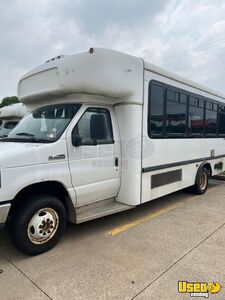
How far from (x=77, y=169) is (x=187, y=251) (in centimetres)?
206

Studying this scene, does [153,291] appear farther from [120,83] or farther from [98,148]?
[120,83]

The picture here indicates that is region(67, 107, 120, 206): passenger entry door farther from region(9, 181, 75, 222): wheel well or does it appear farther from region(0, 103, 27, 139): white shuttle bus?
region(0, 103, 27, 139): white shuttle bus

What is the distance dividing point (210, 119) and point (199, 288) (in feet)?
17.3

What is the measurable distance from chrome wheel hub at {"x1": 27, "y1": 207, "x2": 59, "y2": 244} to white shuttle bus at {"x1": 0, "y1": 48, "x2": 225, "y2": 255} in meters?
0.01

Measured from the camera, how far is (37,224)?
3387mm

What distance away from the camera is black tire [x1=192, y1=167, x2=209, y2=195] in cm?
654

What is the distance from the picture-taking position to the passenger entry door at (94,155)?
3789 millimetres

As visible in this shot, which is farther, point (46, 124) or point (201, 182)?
point (201, 182)

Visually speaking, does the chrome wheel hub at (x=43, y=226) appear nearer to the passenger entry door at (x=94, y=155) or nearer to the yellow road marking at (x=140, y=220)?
the passenger entry door at (x=94, y=155)

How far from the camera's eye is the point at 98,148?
4.11 m

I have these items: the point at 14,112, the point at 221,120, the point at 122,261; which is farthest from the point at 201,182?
the point at 14,112

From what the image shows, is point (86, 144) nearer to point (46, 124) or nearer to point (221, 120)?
point (46, 124)

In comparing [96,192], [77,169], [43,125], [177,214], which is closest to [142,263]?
[96,192]

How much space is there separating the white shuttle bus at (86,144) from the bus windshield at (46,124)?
0.07ft
